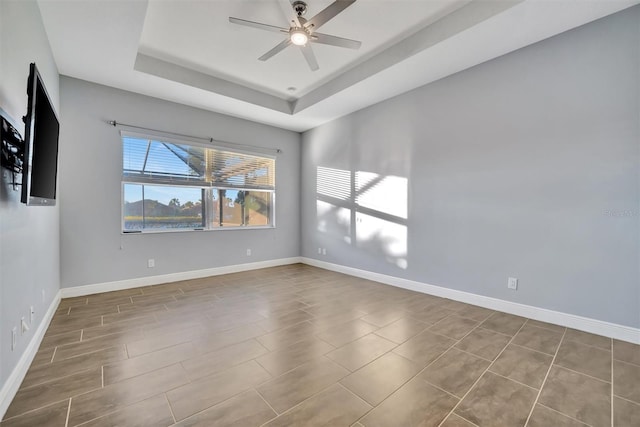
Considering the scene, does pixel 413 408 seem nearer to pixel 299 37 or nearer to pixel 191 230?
pixel 299 37

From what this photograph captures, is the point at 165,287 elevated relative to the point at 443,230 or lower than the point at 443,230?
lower

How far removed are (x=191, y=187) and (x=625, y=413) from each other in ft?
16.4

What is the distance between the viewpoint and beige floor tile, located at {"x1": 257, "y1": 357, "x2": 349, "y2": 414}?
164 cm

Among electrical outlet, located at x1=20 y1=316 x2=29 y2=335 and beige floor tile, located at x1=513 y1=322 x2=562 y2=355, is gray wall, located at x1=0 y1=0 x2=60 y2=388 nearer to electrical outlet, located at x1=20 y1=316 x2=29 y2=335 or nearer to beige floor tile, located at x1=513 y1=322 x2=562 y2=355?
electrical outlet, located at x1=20 y1=316 x2=29 y2=335

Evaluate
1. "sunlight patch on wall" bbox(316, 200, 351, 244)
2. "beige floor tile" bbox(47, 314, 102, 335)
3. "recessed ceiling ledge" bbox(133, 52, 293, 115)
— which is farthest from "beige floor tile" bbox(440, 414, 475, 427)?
"recessed ceiling ledge" bbox(133, 52, 293, 115)

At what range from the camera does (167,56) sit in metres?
3.40

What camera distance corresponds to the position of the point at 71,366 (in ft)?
6.48

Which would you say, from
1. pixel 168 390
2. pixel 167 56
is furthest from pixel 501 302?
pixel 167 56

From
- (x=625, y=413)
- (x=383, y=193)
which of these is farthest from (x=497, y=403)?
(x=383, y=193)

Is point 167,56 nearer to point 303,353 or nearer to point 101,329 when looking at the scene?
point 101,329

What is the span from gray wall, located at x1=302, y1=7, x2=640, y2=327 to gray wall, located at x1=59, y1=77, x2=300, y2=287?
287 centimetres

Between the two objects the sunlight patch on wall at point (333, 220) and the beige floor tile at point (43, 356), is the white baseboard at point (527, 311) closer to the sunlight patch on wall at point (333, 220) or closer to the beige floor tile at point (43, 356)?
the sunlight patch on wall at point (333, 220)

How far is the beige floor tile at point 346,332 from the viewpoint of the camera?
2.41 metres

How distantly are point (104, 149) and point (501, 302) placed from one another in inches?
205
